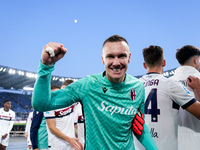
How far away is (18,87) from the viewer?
127 feet

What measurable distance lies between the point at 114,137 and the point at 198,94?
4.35ft

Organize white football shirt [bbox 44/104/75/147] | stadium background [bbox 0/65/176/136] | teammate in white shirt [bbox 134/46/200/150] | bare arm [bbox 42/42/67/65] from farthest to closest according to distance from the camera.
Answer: stadium background [bbox 0/65/176/136]
white football shirt [bbox 44/104/75/147]
teammate in white shirt [bbox 134/46/200/150]
bare arm [bbox 42/42/67/65]

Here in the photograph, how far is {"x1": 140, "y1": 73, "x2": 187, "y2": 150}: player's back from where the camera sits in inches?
105

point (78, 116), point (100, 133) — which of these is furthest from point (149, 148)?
point (78, 116)

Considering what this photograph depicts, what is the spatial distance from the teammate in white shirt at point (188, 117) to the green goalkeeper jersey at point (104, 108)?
966 millimetres

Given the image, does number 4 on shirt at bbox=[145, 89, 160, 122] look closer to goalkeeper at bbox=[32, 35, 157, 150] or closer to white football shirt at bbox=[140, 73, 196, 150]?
white football shirt at bbox=[140, 73, 196, 150]

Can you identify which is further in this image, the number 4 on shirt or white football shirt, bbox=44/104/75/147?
white football shirt, bbox=44/104/75/147

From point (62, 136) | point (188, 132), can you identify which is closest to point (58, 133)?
point (62, 136)

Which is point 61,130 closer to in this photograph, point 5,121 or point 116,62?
point 116,62

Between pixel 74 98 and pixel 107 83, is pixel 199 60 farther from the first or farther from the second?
pixel 74 98

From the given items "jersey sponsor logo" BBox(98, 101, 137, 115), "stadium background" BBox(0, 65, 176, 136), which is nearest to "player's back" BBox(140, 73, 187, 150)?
"jersey sponsor logo" BBox(98, 101, 137, 115)

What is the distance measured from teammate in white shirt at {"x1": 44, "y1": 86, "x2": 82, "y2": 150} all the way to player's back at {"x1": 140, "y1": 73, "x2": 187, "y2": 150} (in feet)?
5.43

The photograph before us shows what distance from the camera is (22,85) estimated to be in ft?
127

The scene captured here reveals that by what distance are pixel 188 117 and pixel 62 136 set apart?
90.5 inches
